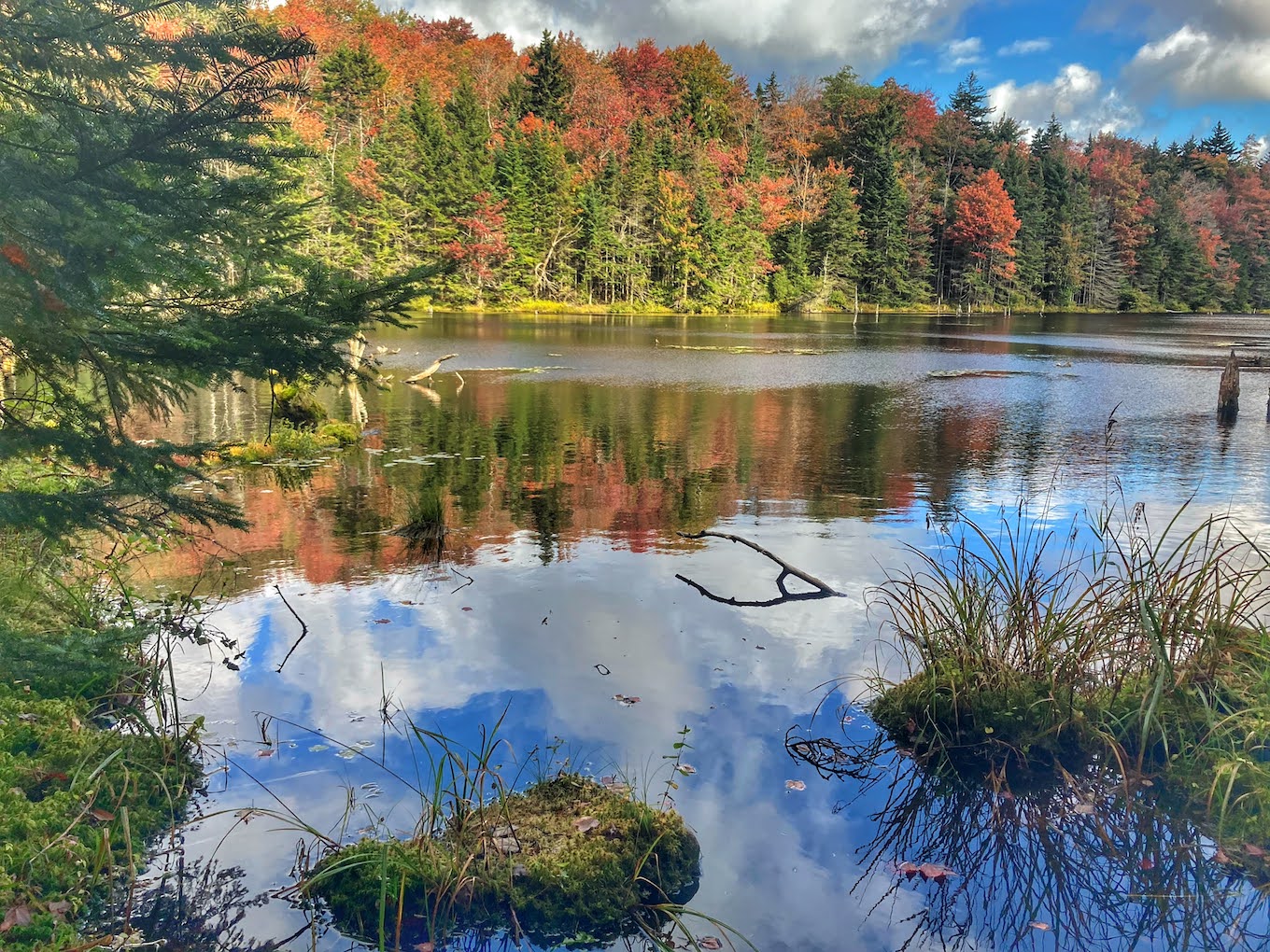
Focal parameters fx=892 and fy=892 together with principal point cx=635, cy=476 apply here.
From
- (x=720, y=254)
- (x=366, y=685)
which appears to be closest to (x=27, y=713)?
(x=366, y=685)

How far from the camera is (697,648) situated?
556 centimetres

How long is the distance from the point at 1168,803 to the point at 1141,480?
8.20 metres

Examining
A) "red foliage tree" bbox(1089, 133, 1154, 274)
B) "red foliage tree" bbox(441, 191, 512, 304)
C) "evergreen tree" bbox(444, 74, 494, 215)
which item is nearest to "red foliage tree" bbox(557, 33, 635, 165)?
"evergreen tree" bbox(444, 74, 494, 215)

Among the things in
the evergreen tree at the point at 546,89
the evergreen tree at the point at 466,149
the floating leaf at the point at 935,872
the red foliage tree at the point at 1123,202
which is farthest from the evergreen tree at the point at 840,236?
the floating leaf at the point at 935,872

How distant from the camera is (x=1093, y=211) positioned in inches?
2453

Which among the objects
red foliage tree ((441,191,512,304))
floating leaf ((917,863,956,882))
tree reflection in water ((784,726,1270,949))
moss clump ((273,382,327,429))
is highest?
red foliage tree ((441,191,512,304))

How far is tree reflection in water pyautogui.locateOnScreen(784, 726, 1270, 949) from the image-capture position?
3.17 meters

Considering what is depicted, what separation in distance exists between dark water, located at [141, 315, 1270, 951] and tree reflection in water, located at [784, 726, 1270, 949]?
0.01 meters

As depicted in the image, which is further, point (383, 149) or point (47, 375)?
point (383, 149)

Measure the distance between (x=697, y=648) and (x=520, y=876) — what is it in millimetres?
2504

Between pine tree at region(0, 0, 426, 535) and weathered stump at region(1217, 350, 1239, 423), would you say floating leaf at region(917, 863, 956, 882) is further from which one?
weathered stump at region(1217, 350, 1239, 423)

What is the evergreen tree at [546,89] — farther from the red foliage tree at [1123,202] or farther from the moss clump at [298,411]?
the moss clump at [298,411]

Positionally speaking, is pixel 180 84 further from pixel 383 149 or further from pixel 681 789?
pixel 383 149

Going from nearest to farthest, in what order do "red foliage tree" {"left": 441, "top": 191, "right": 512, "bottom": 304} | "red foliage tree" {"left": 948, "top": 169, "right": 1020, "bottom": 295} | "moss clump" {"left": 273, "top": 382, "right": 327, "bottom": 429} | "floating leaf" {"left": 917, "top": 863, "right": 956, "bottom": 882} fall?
1. "floating leaf" {"left": 917, "top": 863, "right": 956, "bottom": 882}
2. "moss clump" {"left": 273, "top": 382, "right": 327, "bottom": 429}
3. "red foliage tree" {"left": 441, "top": 191, "right": 512, "bottom": 304}
4. "red foliage tree" {"left": 948, "top": 169, "right": 1020, "bottom": 295}
